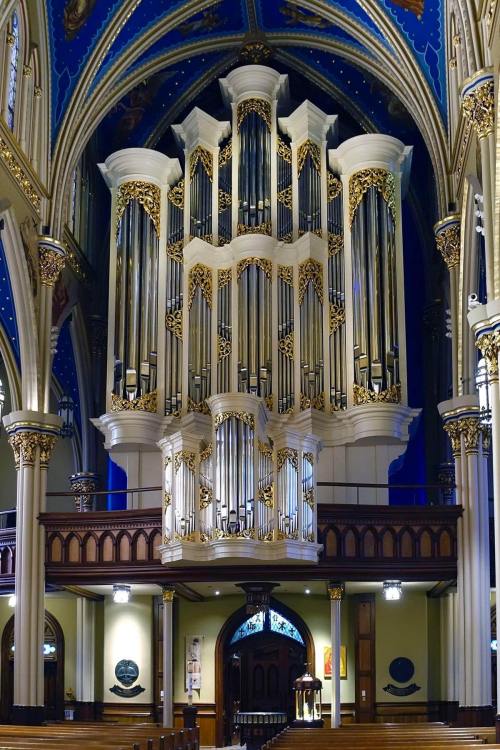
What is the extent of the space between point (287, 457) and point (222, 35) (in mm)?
11076

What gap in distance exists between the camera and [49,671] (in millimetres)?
30891

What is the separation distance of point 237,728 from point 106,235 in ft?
40.0

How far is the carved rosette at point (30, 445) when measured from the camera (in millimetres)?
25656

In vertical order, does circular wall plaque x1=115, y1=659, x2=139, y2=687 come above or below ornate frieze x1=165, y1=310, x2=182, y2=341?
below

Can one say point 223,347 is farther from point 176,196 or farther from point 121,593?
point 121,593

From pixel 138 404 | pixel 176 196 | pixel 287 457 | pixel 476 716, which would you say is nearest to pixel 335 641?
pixel 476 716

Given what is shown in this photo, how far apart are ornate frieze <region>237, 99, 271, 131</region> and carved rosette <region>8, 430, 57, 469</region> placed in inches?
329

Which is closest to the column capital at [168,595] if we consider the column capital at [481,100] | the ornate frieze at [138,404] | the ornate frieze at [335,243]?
the ornate frieze at [138,404]

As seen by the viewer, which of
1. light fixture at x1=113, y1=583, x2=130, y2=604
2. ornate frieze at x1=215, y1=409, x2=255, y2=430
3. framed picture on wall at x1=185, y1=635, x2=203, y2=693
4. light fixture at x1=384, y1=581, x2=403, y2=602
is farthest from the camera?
framed picture on wall at x1=185, y1=635, x2=203, y2=693

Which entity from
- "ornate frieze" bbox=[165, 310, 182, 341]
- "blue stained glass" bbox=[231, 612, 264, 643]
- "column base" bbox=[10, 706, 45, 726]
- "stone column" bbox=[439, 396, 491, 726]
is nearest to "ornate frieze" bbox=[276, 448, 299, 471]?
"stone column" bbox=[439, 396, 491, 726]

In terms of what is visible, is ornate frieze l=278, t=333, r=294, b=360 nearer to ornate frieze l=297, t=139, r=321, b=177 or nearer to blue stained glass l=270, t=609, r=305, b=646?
ornate frieze l=297, t=139, r=321, b=177

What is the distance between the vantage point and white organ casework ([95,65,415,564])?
2634 centimetres

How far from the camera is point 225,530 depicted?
23.1 m

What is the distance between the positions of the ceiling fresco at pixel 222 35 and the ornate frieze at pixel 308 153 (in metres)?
2.09
